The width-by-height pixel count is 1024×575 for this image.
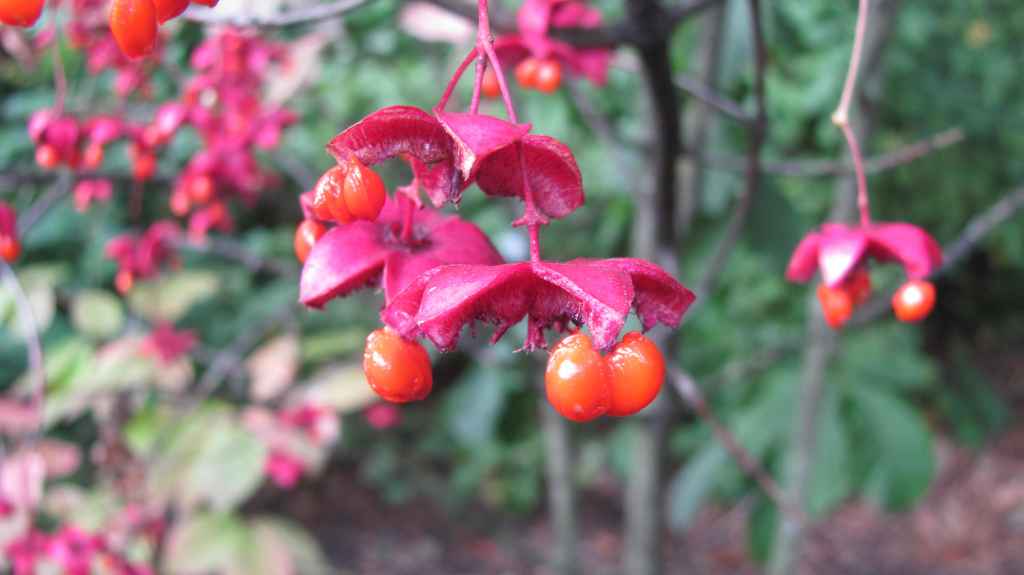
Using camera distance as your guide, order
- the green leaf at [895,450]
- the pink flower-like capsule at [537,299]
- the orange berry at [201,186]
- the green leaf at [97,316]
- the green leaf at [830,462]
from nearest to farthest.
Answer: the pink flower-like capsule at [537,299]
the orange berry at [201,186]
the green leaf at [97,316]
the green leaf at [895,450]
the green leaf at [830,462]

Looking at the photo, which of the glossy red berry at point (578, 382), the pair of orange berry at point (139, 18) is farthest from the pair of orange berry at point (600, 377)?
the pair of orange berry at point (139, 18)

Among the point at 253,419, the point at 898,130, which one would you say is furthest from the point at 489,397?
the point at 898,130

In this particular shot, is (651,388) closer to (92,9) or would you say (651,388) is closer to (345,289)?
(345,289)

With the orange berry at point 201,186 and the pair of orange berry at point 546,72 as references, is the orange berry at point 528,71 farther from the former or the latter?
the orange berry at point 201,186

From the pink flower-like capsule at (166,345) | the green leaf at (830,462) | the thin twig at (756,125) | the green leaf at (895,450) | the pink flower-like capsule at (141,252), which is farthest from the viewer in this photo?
the green leaf at (830,462)

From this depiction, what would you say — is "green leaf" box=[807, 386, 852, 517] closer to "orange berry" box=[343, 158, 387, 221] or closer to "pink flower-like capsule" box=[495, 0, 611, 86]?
"pink flower-like capsule" box=[495, 0, 611, 86]

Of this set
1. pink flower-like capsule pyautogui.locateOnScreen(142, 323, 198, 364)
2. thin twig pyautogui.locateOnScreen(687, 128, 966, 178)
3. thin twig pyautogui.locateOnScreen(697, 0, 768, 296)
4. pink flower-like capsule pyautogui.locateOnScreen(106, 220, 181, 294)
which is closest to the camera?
thin twig pyautogui.locateOnScreen(697, 0, 768, 296)

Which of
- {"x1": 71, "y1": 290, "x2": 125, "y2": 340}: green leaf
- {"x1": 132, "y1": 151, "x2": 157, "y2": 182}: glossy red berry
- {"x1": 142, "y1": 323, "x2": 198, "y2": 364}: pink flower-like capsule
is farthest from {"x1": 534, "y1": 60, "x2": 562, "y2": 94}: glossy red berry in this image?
{"x1": 71, "y1": 290, "x2": 125, "y2": 340}: green leaf
